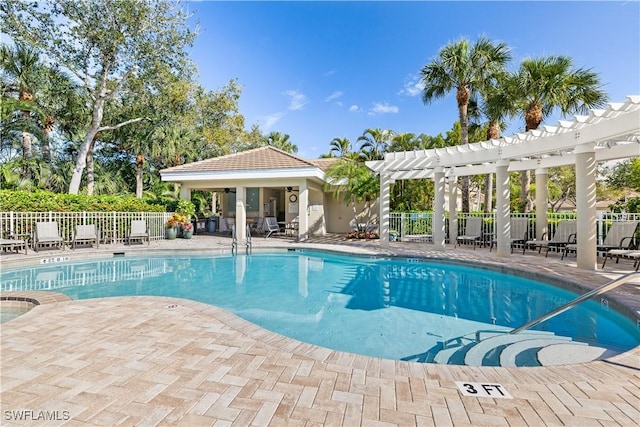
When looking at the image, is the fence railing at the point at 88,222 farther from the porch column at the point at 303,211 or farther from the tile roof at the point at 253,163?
the porch column at the point at 303,211

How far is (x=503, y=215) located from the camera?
1110 centimetres

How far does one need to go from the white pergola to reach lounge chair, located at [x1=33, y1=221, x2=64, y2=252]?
12.5 metres

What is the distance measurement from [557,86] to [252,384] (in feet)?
54.5

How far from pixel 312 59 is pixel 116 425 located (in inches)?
842

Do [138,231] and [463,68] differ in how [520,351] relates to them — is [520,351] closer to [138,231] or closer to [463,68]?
[138,231]

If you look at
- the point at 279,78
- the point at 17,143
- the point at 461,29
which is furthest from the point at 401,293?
the point at 17,143

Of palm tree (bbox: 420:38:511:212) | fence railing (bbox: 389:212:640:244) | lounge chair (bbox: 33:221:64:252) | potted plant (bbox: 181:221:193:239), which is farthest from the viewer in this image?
potted plant (bbox: 181:221:193:239)

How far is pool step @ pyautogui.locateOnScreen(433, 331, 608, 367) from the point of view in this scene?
3.93m

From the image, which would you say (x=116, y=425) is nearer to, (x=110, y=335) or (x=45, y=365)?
(x=45, y=365)

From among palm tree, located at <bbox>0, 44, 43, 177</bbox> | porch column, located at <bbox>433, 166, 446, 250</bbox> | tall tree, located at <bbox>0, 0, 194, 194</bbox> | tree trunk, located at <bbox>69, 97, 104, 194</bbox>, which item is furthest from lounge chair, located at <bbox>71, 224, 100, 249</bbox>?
porch column, located at <bbox>433, 166, 446, 250</bbox>

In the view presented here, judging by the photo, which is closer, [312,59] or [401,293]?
[401,293]

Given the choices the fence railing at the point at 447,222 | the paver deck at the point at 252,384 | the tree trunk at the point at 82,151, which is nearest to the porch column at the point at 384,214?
the fence railing at the point at 447,222
